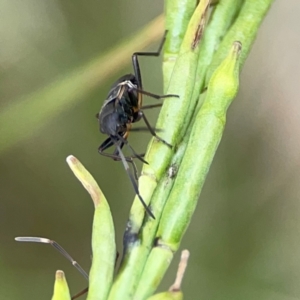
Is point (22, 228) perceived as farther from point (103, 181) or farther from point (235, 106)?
point (235, 106)

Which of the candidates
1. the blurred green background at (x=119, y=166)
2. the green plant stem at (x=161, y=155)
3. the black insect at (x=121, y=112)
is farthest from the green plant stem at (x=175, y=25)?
the blurred green background at (x=119, y=166)

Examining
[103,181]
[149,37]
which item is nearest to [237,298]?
[103,181]

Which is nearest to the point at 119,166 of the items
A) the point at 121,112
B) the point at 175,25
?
the point at 121,112

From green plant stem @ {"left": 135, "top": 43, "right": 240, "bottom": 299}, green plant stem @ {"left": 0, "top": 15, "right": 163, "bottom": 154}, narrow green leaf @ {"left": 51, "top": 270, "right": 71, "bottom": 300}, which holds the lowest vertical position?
narrow green leaf @ {"left": 51, "top": 270, "right": 71, "bottom": 300}

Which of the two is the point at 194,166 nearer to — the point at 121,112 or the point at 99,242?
the point at 99,242

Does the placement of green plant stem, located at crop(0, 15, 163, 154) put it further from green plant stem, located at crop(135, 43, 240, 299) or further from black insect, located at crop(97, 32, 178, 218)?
green plant stem, located at crop(135, 43, 240, 299)

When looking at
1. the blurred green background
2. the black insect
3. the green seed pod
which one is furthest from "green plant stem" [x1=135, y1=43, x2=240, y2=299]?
the blurred green background

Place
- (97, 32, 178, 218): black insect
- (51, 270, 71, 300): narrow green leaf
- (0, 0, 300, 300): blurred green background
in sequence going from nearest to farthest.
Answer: (51, 270, 71, 300): narrow green leaf → (97, 32, 178, 218): black insect → (0, 0, 300, 300): blurred green background
